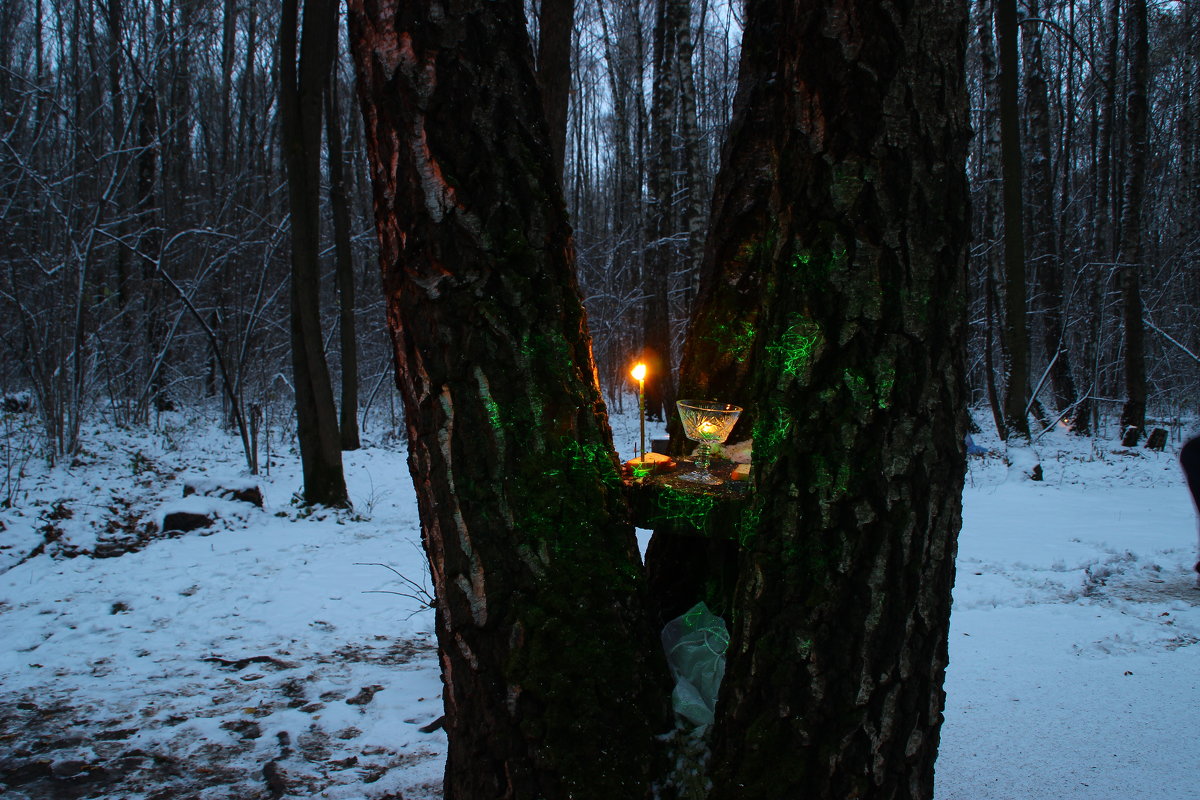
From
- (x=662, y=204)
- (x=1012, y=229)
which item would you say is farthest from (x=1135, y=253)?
(x=662, y=204)

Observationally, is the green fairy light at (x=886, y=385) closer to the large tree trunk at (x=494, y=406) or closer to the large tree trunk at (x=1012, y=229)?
the large tree trunk at (x=494, y=406)

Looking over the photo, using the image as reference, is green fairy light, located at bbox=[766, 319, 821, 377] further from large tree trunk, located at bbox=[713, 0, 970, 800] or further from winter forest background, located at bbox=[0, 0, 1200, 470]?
winter forest background, located at bbox=[0, 0, 1200, 470]

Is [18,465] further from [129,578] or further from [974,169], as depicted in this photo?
[974,169]

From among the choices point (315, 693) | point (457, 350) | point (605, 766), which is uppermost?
point (457, 350)

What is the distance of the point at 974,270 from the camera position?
16.2 m

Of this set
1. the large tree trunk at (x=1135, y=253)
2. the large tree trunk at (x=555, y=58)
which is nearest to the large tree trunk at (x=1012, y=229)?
the large tree trunk at (x=1135, y=253)

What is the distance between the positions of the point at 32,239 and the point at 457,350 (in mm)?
9500

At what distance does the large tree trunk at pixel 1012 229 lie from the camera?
9273mm

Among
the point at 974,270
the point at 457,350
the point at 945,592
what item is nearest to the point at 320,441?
the point at 457,350

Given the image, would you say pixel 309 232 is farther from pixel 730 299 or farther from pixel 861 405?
pixel 861 405

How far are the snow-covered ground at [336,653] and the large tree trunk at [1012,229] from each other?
3.38m

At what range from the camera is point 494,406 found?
5.17ft

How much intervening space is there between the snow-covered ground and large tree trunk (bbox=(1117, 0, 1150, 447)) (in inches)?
175

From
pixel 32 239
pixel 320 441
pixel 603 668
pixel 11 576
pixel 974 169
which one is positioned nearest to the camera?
pixel 603 668
